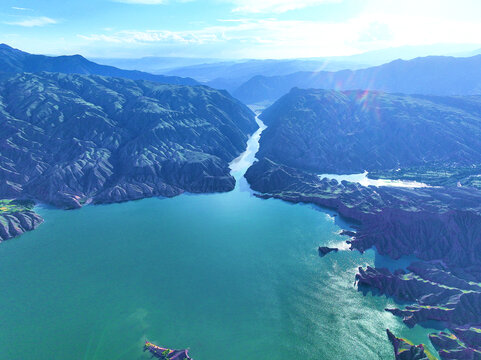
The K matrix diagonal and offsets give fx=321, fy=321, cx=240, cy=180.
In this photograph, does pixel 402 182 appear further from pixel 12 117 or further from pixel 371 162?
pixel 12 117

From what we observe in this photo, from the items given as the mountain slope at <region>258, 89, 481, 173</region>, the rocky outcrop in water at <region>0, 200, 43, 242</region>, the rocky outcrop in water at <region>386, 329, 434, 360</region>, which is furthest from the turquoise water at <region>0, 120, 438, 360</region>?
the mountain slope at <region>258, 89, 481, 173</region>

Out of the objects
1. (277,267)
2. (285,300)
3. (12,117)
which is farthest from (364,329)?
(12,117)

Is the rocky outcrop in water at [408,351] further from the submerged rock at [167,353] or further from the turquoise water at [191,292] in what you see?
the submerged rock at [167,353]

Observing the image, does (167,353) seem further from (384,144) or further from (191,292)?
(384,144)

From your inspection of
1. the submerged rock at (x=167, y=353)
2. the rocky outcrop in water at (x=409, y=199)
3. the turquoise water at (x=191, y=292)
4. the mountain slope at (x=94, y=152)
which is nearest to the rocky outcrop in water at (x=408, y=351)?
the rocky outcrop in water at (x=409, y=199)

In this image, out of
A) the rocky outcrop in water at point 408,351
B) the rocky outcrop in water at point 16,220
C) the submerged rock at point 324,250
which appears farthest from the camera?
the rocky outcrop in water at point 16,220
